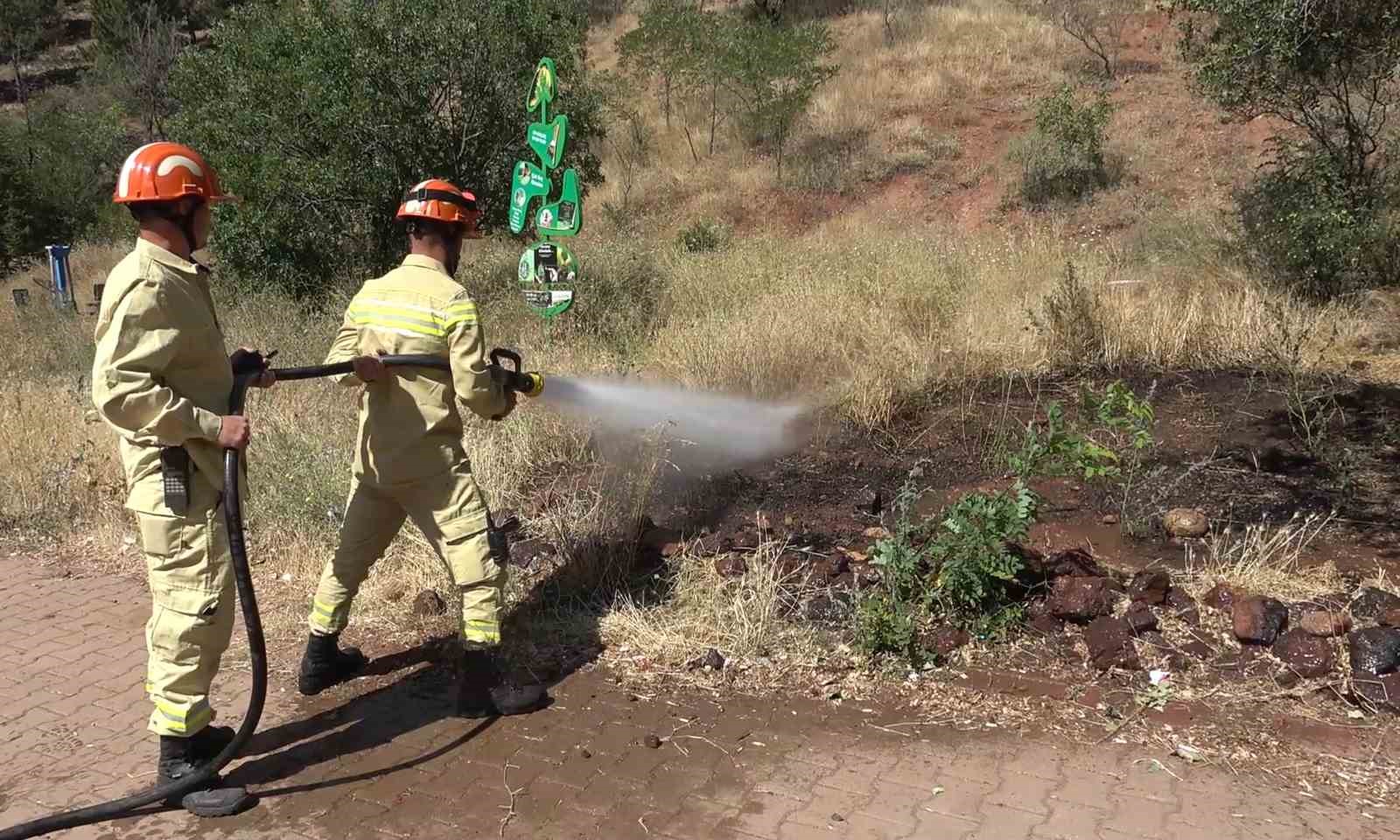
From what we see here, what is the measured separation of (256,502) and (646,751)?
3.27 meters

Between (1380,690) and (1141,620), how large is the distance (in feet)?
2.66

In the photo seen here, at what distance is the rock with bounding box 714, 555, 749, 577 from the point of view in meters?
4.70

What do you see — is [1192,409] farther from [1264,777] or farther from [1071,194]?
[1071,194]

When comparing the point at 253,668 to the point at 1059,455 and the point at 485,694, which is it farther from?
the point at 1059,455

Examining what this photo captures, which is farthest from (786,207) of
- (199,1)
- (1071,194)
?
(199,1)

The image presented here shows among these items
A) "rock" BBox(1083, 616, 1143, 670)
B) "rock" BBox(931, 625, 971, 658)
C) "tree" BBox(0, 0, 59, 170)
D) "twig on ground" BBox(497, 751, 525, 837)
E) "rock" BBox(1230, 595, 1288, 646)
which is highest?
"tree" BBox(0, 0, 59, 170)

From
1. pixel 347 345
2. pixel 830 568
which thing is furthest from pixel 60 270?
pixel 830 568

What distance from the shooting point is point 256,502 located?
579 cm

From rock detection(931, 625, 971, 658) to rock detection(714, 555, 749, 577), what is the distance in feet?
2.99

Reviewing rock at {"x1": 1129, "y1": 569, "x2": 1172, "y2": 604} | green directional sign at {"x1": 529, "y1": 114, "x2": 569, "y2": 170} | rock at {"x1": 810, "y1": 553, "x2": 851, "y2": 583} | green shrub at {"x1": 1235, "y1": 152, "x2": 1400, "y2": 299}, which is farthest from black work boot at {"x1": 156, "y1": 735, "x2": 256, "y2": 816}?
green shrub at {"x1": 1235, "y1": 152, "x2": 1400, "y2": 299}

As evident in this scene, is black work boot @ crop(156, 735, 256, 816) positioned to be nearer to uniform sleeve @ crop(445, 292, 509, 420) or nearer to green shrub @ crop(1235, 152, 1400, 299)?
uniform sleeve @ crop(445, 292, 509, 420)

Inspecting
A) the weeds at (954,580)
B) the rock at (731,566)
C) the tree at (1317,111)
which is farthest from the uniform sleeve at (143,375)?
the tree at (1317,111)

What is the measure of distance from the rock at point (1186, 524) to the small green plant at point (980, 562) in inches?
42.6

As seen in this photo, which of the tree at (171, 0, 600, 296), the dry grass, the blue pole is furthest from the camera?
the blue pole
